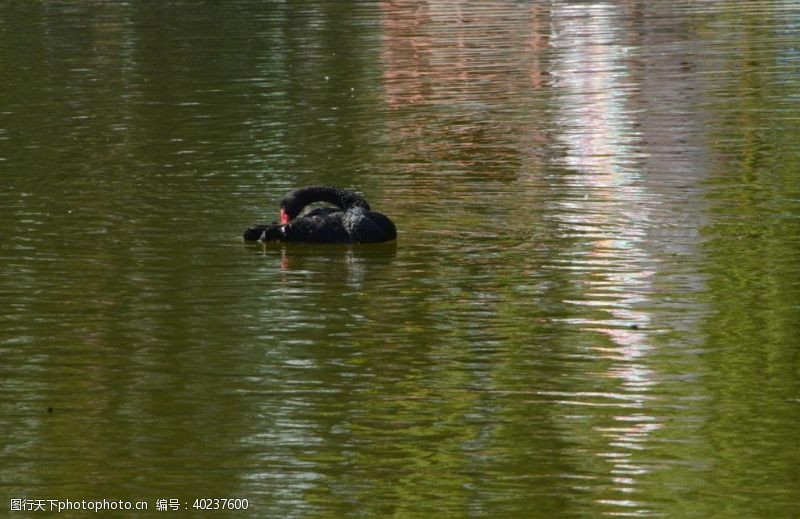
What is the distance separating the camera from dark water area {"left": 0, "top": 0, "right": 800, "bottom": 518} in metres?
10.1

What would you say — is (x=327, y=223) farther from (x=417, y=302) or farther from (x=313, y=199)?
(x=417, y=302)

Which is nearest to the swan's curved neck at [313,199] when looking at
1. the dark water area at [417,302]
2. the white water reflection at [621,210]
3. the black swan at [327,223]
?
the black swan at [327,223]

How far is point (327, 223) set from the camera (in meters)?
17.0

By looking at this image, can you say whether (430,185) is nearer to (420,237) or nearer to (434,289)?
(420,237)

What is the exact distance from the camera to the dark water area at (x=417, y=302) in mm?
10055

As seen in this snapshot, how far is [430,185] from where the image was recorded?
19.6 meters

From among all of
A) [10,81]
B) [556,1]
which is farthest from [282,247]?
[556,1]

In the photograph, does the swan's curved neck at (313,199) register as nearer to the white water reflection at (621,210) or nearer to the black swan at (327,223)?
the black swan at (327,223)

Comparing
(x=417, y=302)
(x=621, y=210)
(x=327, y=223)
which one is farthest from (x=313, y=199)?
(x=417, y=302)

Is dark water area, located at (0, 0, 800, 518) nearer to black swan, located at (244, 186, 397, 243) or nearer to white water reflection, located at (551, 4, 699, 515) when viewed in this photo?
white water reflection, located at (551, 4, 699, 515)

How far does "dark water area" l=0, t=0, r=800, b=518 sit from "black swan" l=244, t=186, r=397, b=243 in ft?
0.52

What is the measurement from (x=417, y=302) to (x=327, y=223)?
113 inches

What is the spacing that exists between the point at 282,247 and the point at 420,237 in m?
1.24

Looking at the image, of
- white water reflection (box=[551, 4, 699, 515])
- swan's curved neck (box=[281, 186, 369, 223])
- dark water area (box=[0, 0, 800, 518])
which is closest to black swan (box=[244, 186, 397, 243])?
swan's curved neck (box=[281, 186, 369, 223])
